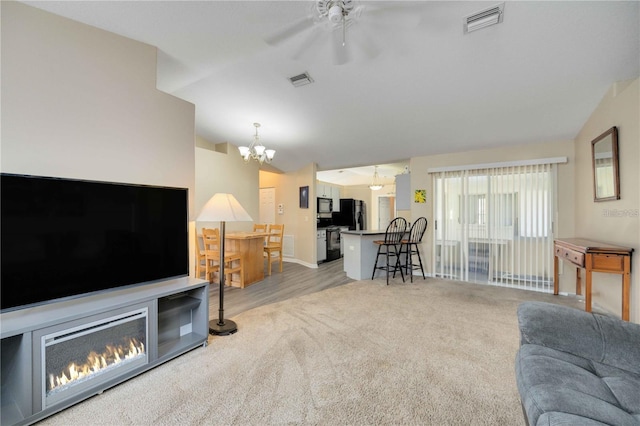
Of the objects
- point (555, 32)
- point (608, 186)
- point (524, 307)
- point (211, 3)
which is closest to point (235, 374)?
point (524, 307)

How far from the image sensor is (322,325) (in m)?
2.73

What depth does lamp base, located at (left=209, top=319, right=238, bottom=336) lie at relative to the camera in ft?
8.15

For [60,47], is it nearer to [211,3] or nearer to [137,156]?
[137,156]

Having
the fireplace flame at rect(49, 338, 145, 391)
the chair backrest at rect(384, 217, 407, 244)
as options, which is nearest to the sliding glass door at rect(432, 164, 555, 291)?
the chair backrest at rect(384, 217, 407, 244)

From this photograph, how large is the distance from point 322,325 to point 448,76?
2.99m

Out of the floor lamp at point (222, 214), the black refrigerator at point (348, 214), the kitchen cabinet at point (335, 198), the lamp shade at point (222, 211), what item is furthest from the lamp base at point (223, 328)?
the kitchen cabinet at point (335, 198)

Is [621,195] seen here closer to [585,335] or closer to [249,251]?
[585,335]

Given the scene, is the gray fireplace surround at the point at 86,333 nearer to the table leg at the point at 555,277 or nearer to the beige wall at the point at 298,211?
the beige wall at the point at 298,211

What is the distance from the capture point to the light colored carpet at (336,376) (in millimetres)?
1504

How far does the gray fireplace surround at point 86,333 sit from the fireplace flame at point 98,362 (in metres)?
0.05

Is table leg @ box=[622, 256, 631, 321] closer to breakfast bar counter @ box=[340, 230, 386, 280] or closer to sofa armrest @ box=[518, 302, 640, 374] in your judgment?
sofa armrest @ box=[518, 302, 640, 374]

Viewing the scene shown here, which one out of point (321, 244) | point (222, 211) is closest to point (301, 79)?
point (222, 211)

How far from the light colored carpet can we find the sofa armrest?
1.65ft

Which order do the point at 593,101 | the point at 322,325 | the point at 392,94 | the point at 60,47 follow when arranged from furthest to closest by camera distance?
1. the point at 392,94
2. the point at 593,101
3. the point at 322,325
4. the point at 60,47
